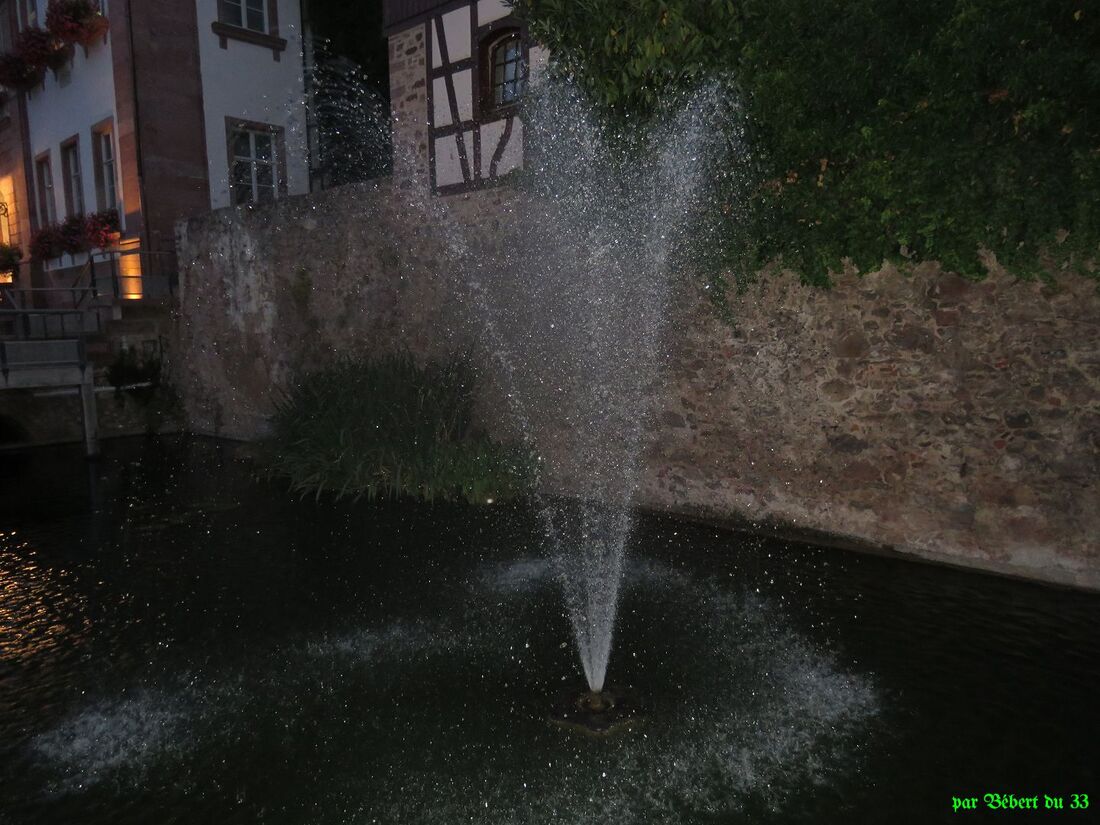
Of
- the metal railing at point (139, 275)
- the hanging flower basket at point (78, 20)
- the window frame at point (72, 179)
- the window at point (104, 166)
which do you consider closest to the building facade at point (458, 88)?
the metal railing at point (139, 275)

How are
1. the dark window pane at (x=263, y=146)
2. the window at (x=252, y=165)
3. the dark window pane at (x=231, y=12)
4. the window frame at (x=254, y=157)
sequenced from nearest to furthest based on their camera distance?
1. the dark window pane at (x=231, y=12)
2. the window frame at (x=254, y=157)
3. the window at (x=252, y=165)
4. the dark window pane at (x=263, y=146)

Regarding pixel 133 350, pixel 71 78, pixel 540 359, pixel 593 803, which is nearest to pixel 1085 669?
pixel 593 803

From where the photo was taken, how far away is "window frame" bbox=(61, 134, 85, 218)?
49.1ft

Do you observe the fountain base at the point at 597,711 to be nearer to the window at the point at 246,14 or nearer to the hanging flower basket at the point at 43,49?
the window at the point at 246,14

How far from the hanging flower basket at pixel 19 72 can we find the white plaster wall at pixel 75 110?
0.16m

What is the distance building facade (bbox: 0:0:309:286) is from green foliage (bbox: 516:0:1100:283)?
9142mm

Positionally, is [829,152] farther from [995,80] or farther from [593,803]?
[593,803]

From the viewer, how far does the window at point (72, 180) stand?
1502 centimetres

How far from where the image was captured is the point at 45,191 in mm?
16156

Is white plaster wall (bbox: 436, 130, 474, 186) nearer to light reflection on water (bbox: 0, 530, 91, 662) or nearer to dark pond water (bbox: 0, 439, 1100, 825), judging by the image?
dark pond water (bbox: 0, 439, 1100, 825)

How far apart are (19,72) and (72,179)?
2.55m

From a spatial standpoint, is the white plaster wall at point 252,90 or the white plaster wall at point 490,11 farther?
the white plaster wall at point 252,90

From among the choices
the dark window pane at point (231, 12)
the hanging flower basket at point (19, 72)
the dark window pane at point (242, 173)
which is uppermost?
the dark window pane at point (231, 12)

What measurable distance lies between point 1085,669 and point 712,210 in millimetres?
4385
